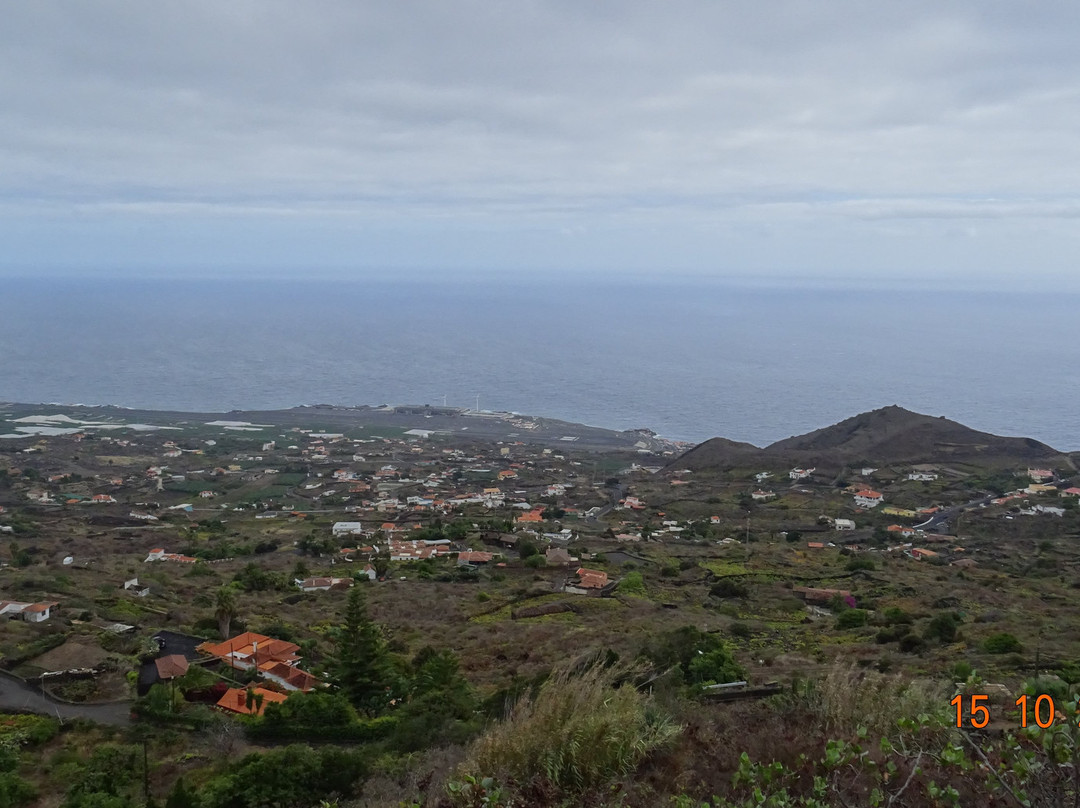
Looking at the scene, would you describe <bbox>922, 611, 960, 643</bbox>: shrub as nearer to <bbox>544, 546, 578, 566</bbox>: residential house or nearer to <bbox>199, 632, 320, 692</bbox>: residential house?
<bbox>199, 632, 320, 692</bbox>: residential house

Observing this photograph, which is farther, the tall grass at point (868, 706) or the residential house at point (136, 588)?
the residential house at point (136, 588)

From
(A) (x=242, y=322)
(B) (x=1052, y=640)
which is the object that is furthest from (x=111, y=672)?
(A) (x=242, y=322)

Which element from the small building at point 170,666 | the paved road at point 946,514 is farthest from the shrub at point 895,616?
the paved road at point 946,514

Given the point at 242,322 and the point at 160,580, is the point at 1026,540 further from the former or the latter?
the point at 242,322

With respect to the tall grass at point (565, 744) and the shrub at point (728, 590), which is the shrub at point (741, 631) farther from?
the tall grass at point (565, 744)

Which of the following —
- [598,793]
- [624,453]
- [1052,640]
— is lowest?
Answer: [624,453]
